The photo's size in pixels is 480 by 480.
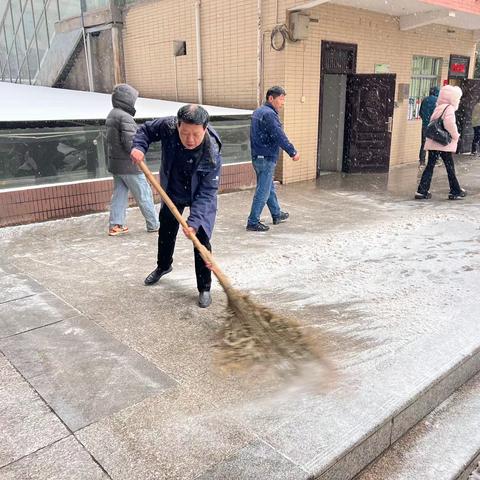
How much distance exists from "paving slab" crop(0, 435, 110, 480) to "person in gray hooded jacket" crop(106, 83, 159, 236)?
11.7 ft

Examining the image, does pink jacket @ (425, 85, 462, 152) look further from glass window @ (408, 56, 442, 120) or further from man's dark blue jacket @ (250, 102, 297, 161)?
glass window @ (408, 56, 442, 120)

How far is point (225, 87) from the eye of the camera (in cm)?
909

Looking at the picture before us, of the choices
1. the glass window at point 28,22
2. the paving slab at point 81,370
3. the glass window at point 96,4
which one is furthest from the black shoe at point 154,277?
the glass window at point 28,22

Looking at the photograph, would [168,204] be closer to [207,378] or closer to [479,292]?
[207,378]

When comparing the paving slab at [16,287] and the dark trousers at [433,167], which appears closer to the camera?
the paving slab at [16,287]

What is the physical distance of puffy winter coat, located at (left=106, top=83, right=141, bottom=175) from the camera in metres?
5.16

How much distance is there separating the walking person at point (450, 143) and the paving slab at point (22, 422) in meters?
6.37

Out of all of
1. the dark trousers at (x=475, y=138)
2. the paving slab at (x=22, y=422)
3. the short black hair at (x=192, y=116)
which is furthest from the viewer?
the dark trousers at (x=475, y=138)

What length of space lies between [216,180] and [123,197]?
2.20 metres

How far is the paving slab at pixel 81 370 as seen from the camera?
8.07 feet

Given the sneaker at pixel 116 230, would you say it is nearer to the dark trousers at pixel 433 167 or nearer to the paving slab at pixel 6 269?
the paving slab at pixel 6 269

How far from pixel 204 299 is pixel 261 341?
2.73 ft

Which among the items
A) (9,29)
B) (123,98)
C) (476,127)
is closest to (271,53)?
(123,98)

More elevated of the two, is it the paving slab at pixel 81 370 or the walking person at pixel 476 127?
the walking person at pixel 476 127
